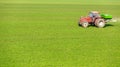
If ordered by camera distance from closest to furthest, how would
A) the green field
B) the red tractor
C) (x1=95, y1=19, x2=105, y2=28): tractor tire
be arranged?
the green field < (x1=95, y1=19, x2=105, y2=28): tractor tire < the red tractor

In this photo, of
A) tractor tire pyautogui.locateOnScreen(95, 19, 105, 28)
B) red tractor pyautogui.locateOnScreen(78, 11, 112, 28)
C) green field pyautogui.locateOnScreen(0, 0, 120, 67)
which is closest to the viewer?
green field pyautogui.locateOnScreen(0, 0, 120, 67)

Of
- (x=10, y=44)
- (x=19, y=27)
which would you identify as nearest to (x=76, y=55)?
(x=10, y=44)

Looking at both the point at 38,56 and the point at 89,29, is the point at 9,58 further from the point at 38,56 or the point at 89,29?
the point at 89,29

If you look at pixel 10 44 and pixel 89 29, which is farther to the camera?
pixel 89 29

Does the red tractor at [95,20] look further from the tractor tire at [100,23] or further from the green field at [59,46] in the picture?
the green field at [59,46]

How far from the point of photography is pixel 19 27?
25641 mm

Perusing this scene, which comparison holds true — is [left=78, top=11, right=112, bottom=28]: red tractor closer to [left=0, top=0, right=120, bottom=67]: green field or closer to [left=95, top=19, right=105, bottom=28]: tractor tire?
[left=95, top=19, right=105, bottom=28]: tractor tire

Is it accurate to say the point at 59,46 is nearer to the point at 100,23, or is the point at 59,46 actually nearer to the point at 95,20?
the point at 100,23

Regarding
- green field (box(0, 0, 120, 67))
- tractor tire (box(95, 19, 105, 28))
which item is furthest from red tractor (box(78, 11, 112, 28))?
green field (box(0, 0, 120, 67))

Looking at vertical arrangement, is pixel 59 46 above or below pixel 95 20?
above

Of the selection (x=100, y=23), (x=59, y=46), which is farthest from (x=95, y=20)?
(x=59, y=46)

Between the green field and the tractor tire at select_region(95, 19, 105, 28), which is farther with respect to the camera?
the tractor tire at select_region(95, 19, 105, 28)

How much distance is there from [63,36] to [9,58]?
680cm

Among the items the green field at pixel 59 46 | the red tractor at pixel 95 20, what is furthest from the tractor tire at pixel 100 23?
the green field at pixel 59 46
